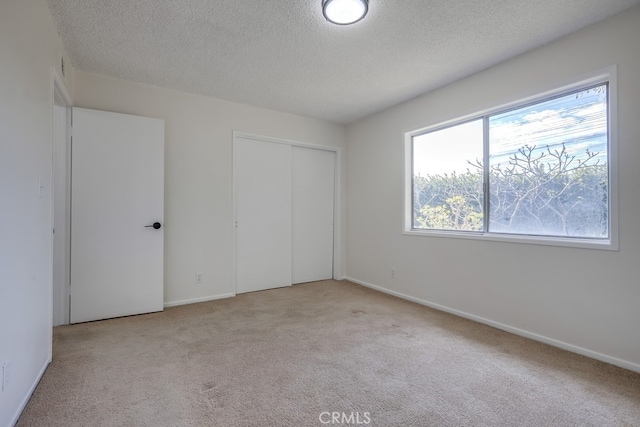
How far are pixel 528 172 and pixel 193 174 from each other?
353 centimetres

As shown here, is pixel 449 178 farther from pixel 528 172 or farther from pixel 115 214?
pixel 115 214

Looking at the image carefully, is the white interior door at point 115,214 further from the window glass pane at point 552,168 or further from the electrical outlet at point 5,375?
the window glass pane at point 552,168

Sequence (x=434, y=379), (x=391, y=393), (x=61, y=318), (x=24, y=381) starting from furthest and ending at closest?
(x=61, y=318)
(x=434, y=379)
(x=391, y=393)
(x=24, y=381)

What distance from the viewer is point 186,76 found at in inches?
118

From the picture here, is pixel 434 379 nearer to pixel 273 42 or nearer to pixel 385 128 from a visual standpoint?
pixel 273 42

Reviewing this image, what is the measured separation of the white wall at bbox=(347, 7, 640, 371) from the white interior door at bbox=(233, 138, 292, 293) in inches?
52.0

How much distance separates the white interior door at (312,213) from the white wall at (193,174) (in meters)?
0.93

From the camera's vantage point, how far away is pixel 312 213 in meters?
4.54

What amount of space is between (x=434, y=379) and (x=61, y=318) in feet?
10.9

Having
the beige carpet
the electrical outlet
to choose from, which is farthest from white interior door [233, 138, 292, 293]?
the electrical outlet

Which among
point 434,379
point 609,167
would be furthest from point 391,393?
point 609,167

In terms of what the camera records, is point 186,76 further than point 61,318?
Yes

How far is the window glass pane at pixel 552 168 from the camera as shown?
87.6 inches

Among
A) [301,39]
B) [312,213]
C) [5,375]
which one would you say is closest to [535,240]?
[301,39]
